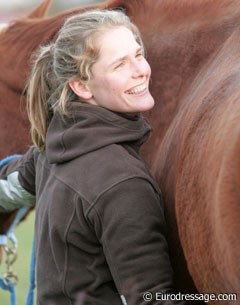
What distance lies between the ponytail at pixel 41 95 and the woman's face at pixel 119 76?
170 millimetres

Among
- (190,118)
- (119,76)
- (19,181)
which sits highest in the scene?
(119,76)

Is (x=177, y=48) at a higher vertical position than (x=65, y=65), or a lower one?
lower

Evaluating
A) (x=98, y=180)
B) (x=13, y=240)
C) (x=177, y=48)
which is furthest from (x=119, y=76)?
(x=13, y=240)

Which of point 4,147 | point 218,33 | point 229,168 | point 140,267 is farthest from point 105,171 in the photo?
point 4,147

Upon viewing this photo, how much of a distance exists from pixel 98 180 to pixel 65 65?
0.34 metres

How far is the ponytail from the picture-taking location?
1815 mm

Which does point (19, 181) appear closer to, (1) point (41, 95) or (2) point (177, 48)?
(1) point (41, 95)

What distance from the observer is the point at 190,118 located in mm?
1690

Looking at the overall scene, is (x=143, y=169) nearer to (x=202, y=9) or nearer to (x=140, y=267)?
(x=140, y=267)

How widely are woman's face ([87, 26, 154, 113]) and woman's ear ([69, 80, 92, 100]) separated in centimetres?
1

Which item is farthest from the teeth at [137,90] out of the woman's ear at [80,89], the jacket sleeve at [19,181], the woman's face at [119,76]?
the jacket sleeve at [19,181]

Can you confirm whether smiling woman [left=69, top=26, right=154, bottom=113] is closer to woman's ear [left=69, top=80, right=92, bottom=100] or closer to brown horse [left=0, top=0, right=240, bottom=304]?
woman's ear [left=69, top=80, right=92, bottom=100]

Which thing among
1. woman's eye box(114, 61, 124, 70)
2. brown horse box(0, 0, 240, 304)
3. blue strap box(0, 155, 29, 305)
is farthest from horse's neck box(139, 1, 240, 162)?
blue strap box(0, 155, 29, 305)

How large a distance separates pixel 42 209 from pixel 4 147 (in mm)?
825
